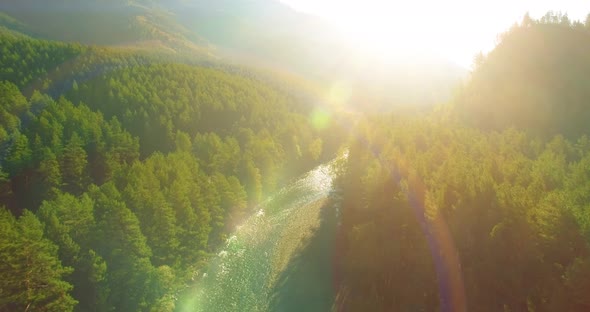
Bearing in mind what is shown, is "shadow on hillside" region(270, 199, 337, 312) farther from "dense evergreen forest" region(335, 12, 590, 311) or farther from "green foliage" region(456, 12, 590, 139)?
"green foliage" region(456, 12, 590, 139)

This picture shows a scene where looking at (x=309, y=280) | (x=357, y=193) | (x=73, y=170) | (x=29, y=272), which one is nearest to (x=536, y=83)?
(x=357, y=193)

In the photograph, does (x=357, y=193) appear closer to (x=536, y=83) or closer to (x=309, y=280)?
(x=309, y=280)

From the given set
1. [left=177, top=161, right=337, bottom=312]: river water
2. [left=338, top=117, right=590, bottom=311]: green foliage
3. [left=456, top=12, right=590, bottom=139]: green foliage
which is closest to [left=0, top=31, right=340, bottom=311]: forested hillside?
[left=177, top=161, right=337, bottom=312]: river water

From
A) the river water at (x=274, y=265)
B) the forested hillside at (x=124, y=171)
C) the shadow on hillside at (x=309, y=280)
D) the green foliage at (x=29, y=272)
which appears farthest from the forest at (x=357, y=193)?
the river water at (x=274, y=265)

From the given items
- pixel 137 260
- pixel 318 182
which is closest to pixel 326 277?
pixel 137 260

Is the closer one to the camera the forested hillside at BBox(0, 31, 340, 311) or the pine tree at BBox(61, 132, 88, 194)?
the forested hillside at BBox(0, 31, 340, 311)

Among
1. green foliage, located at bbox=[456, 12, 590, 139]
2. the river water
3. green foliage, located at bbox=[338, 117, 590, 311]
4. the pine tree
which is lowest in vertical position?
the river water
